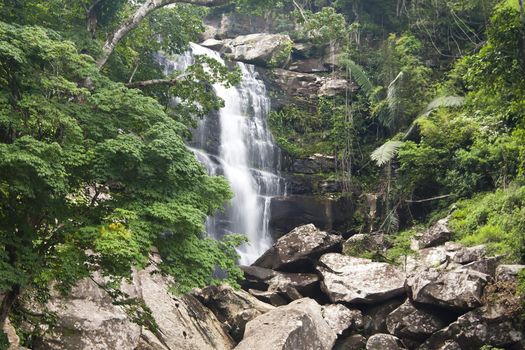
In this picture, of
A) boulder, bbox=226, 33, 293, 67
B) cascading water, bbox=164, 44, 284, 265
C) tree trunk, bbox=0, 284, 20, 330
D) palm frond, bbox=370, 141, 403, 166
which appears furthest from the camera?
boulder, bbox=226, 33, 293, 67

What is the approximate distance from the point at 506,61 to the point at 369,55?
1666 cm

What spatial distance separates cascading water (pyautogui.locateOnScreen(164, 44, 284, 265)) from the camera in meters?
18.2

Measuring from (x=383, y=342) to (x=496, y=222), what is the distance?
15.6ft

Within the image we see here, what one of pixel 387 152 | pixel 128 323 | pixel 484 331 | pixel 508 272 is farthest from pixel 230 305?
pixel 387 152

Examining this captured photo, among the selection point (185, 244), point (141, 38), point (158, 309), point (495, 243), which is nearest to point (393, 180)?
point (495, 243)

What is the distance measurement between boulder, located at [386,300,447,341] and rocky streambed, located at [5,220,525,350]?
0.07 ft

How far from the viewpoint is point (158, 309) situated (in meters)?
9.78

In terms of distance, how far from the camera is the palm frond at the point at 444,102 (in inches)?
683

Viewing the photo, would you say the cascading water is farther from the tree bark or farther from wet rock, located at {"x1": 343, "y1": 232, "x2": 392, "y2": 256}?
the tree bark

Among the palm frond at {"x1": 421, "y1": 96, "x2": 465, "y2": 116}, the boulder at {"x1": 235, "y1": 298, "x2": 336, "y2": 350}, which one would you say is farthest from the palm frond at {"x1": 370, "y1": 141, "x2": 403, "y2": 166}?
the boulder at {"x1": 235, "y1": 298, "x2": 336, "y2": 350}

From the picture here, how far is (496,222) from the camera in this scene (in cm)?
1309

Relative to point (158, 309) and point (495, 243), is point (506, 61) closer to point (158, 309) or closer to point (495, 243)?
point (495, 243)

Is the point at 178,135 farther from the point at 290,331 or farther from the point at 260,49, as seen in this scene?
the point at 260,49

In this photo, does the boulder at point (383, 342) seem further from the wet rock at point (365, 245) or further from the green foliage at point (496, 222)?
the wet rock at point (365, 245)
